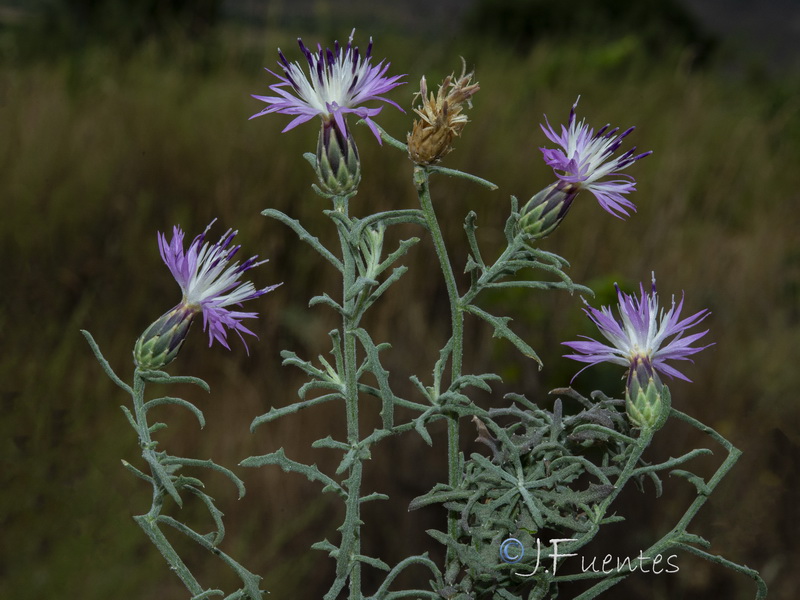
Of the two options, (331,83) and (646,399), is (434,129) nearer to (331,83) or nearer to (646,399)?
(331,83)

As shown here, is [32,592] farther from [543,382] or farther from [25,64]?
[25,64]

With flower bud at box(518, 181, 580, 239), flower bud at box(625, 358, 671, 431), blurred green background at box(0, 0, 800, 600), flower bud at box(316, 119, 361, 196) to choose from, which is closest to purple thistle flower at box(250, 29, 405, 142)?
→ flower bud at box(316, 119, 361, 196)

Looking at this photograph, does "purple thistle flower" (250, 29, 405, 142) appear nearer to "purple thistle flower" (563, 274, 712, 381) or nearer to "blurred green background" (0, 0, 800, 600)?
"purple thistle flower" (563, 274, 712, 381)

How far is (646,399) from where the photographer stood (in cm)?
62

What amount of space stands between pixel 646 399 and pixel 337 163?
269mm

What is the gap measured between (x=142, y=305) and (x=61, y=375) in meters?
0.47

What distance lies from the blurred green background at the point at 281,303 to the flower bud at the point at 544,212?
114cm

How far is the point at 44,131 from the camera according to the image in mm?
3025

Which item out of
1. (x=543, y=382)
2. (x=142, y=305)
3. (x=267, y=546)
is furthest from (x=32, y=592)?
(x=543, y=382)

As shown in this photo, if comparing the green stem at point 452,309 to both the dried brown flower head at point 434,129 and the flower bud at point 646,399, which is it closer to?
the dried brown flower head at point 434,129

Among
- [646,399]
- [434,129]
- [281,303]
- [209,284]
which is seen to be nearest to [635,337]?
[646,399]

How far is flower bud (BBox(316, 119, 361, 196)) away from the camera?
64 centimetres

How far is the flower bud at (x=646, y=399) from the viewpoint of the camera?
0.61m

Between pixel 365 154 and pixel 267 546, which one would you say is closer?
pixel 267 546
